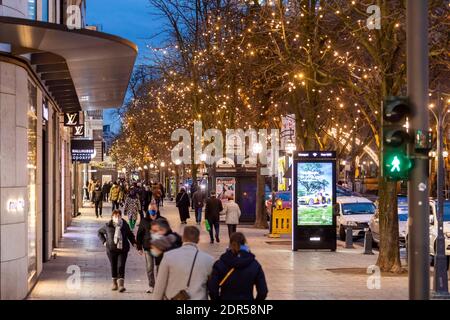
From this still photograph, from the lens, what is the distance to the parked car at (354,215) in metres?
32.8

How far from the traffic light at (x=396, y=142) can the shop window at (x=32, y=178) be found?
7151 millimetres

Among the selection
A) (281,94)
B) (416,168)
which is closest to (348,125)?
(281,94)

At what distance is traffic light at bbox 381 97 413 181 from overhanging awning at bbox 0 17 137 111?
210 inches

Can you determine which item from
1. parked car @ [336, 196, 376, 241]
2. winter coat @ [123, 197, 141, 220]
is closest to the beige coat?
winter coat @ [123, 197, 141, 220]

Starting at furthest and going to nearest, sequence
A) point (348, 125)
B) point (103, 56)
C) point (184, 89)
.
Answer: point (348, 125) < point (184, 89) < point (103, 56)

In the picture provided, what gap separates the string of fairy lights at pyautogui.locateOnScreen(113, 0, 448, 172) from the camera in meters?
23.2

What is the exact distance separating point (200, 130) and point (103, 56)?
36259 millimetres

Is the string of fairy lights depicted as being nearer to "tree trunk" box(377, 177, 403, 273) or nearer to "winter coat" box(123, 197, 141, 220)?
"tree trunk" box(377, 177, 403, 273)

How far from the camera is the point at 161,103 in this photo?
61406mm

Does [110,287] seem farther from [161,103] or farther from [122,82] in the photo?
[161,103]

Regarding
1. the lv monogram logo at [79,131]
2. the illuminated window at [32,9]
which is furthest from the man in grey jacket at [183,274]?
the lv monogram logo at [79,131]

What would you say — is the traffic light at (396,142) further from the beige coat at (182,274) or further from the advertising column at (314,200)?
the advertising column at (314,200)

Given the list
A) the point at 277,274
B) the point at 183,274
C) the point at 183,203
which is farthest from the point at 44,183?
the point at 183,203

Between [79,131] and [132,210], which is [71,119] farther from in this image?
[132,210]
